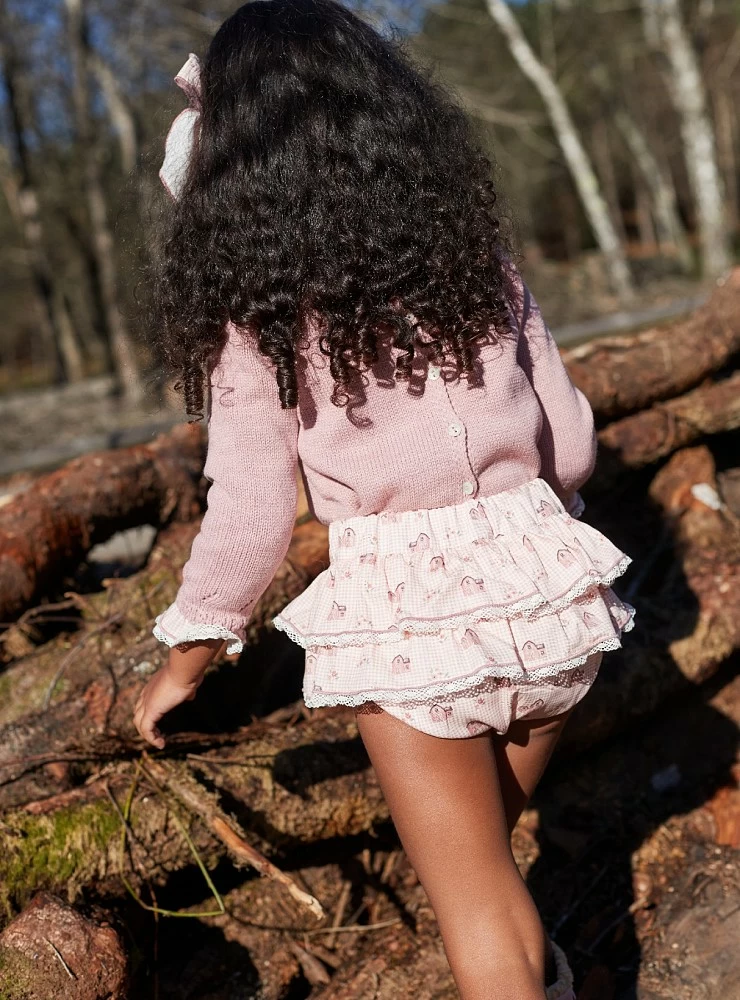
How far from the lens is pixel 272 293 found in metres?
1.61

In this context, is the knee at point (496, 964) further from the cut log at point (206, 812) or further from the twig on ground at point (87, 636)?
the twig on ground at point (87, 636)

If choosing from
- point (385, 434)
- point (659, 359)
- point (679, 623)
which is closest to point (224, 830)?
point (385, 434)

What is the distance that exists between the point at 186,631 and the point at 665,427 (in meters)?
2.34

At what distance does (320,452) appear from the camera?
1.67 meters

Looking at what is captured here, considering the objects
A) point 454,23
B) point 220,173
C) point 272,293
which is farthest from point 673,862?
point 454,23

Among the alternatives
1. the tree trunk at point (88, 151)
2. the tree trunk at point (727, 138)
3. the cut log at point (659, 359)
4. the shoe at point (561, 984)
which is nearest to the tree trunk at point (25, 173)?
the tree trunk at point (88, 151)

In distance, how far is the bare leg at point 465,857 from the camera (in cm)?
158

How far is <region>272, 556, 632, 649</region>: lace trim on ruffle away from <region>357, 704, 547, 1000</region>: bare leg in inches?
5.3

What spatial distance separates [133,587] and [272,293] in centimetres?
148

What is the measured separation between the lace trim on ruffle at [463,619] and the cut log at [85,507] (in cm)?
156

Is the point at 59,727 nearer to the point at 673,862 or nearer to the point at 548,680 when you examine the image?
the point at 548,680

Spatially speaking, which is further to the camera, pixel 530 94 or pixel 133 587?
pixel 530 94

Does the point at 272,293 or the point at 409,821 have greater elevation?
the point at 272,293

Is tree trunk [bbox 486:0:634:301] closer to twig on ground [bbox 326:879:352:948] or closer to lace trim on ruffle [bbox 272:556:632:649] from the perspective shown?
twig on ground [bbox 326:879:352:948]
